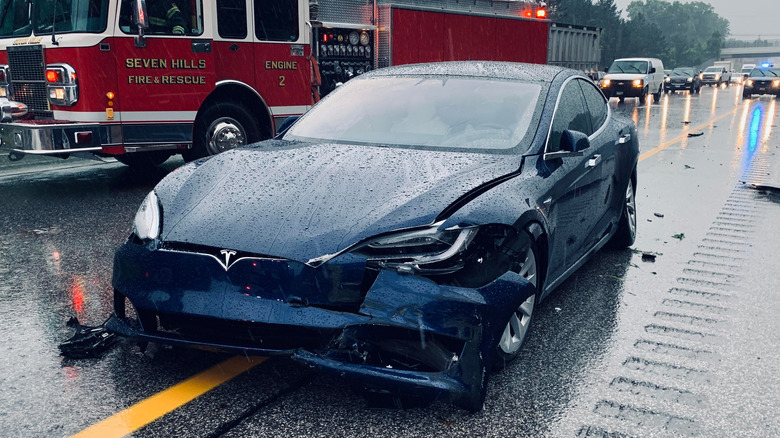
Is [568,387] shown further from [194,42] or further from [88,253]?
[194,42]

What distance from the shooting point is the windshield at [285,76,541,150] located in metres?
4.28

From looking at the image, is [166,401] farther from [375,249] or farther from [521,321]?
[521,321]

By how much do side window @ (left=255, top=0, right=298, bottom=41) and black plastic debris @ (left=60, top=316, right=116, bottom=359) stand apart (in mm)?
6289

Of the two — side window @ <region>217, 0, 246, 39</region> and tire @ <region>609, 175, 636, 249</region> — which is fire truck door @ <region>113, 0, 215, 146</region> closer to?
side window @ <region>217, 0, 246, 39</region>

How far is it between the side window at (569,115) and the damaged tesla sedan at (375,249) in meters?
0.03

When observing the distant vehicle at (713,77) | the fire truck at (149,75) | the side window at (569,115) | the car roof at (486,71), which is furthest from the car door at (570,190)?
the distant vehicle at (713,77)

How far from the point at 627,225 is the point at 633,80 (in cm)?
2597

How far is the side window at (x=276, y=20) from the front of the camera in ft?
30.9

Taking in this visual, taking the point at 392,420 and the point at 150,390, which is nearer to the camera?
the point at 392,420

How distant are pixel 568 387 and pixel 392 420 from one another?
34.5 inches

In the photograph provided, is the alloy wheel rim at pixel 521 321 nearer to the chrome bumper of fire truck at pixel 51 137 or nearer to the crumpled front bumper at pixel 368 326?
the crumpled front bumper at pixel 368 326

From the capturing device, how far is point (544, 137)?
419 centimetres

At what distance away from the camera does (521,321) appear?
3.71 metres

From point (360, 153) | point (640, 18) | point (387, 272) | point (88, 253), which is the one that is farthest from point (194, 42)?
point (640, 18)
